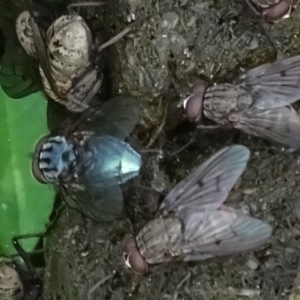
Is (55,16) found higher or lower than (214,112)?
higher

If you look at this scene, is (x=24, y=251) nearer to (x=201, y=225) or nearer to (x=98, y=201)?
(x=98, y=201)

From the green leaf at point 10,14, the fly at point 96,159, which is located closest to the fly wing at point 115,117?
the fly at point 96,159

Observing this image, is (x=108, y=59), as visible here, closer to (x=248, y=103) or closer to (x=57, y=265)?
(x=248, y=103)

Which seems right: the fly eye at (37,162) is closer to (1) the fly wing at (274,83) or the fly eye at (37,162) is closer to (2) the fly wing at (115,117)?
(2) the fly wing at (115,117)

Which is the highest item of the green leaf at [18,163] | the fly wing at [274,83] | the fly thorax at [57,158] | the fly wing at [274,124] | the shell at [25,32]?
the shell at [25,32]

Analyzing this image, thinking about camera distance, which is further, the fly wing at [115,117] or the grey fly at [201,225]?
the fly wing at [115,117]

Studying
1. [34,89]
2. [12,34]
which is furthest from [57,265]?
[12,34]
